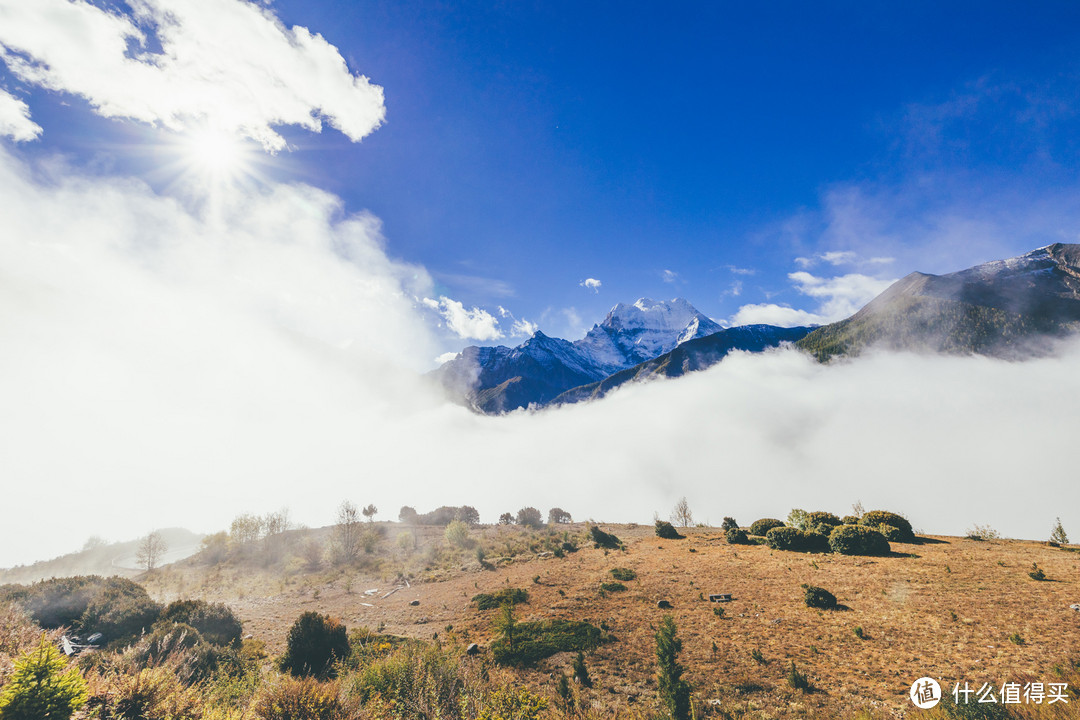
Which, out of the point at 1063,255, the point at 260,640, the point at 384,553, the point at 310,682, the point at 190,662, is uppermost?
the point at 1063,255

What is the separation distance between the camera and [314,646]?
17.1m

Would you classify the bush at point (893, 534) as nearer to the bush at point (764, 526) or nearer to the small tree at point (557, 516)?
the bush at point (764, 526)

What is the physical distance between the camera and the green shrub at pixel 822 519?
110 ft

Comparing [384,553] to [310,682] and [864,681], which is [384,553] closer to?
[310,682]

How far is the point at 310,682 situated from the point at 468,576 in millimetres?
30270

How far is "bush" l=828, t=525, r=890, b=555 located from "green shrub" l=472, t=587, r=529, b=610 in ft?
75.6

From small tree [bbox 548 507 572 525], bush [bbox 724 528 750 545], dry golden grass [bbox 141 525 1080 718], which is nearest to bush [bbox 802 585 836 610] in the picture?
dry golden grass [bbox 141 525 1080 718]

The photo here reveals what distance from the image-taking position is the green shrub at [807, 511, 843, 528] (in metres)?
33.4

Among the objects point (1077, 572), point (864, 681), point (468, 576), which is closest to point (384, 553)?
point (468, 576)

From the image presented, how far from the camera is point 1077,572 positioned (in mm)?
18266

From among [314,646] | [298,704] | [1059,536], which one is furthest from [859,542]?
[314,646]

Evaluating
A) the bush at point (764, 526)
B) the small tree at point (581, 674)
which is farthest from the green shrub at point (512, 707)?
the bush at point (764, 526)

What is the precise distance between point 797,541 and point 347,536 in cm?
6046

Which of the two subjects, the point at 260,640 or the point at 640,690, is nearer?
the point at 640,690
